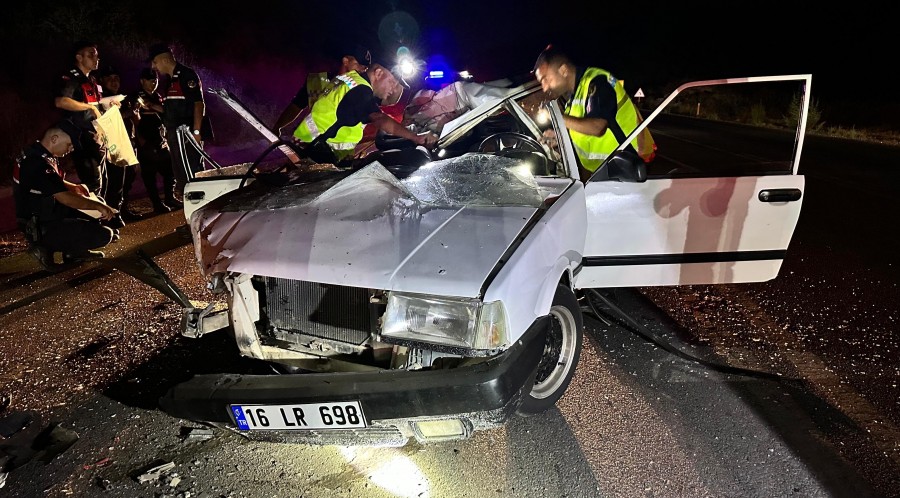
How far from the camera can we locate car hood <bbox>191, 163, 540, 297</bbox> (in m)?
2.15

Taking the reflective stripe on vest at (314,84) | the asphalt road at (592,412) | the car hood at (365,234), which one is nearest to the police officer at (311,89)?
the reflective stripe on vest at (314,84)

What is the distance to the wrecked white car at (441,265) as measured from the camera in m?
2.12

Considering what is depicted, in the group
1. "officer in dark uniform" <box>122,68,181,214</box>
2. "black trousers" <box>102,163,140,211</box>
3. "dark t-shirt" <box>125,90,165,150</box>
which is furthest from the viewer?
"dark t-shirt" <box>125,90,165,150</box>

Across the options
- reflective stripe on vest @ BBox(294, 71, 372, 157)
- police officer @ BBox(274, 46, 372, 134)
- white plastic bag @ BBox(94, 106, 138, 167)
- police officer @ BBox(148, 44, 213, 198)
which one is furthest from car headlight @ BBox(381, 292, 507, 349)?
white plastic bag @ BBox(94, 106, 138, 167)

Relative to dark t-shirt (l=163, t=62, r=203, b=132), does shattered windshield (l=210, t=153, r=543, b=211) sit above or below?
below

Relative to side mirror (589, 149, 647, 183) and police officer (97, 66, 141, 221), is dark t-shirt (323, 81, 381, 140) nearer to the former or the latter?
side mirror (589, 149, 647, 183)

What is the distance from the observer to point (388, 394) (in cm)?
206

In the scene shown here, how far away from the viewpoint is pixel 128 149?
6.38 meters

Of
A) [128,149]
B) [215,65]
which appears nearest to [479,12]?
[215,65]

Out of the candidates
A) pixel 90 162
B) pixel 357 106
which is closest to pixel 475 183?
pixel 357 106

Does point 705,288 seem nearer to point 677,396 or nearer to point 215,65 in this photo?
point 677,396

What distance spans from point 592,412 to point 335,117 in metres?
2.55

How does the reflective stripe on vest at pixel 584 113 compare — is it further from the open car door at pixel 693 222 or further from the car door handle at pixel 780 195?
the car door handle at pixel 780 195

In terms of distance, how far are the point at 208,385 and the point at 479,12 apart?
113 meters
